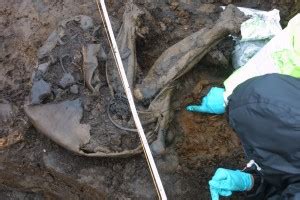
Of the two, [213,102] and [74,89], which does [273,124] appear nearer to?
[213,102]

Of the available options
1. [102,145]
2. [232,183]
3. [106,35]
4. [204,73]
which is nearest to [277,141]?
[232,183]

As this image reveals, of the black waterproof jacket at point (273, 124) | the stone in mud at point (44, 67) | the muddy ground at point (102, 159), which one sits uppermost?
the black waterproof jacket at point (273, 124)

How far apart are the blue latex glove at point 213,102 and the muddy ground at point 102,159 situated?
0.10 meters

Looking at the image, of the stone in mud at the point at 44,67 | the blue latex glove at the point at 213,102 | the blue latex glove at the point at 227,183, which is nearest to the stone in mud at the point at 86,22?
the stone in mud at the point at 44,67

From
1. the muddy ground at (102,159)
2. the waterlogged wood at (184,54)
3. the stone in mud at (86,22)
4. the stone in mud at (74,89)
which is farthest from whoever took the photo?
the stone in mud at (86,22)

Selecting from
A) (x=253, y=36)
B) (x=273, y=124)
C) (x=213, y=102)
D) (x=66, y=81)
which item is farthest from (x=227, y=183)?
(x=66, y=81)

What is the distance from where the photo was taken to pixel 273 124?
6.50ft

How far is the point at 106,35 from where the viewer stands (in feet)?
11.3

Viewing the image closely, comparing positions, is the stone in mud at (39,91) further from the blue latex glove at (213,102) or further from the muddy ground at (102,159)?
the blue latex glove at (213,102)

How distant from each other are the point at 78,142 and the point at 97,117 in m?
0.24

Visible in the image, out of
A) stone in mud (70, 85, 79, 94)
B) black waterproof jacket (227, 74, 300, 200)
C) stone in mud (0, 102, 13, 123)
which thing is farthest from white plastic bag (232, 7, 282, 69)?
stone in mud (0, 102, 13, 123)

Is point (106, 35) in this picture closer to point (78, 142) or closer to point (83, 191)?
point (78, 142)

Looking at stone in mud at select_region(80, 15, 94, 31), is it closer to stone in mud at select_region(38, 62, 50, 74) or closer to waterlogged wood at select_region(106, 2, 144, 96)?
waterlogged wood at select_region(106, 2, 144, 96)

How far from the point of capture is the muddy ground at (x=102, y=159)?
9.65 ft
